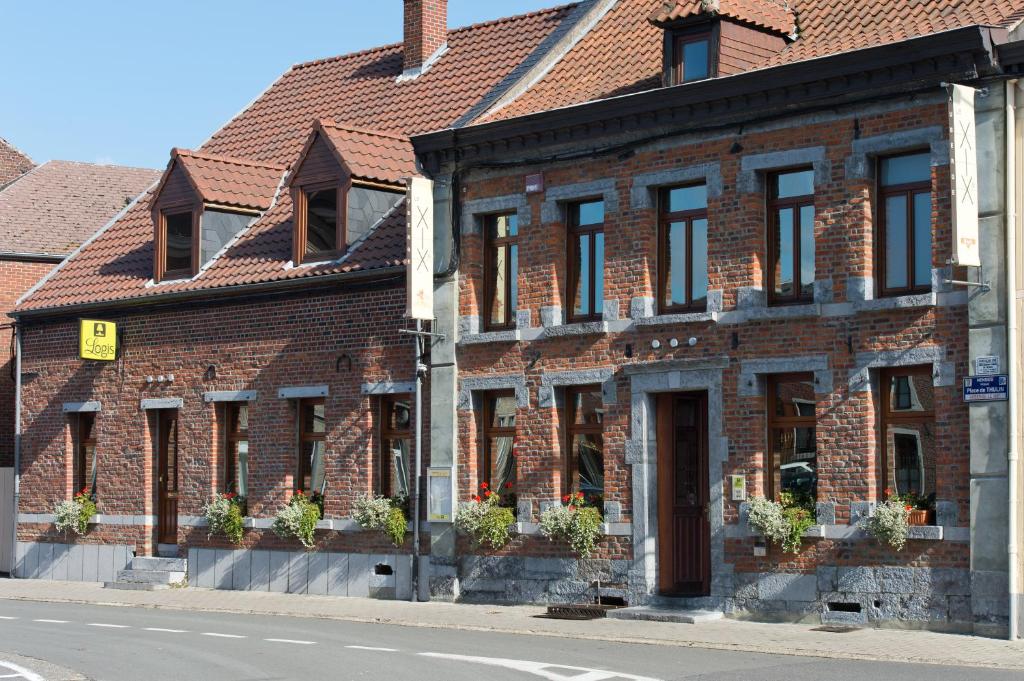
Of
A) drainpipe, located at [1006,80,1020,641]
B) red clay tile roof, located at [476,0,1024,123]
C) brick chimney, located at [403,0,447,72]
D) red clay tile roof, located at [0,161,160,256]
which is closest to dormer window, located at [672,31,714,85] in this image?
red clay tile roof, located at [476,0,1024,123]

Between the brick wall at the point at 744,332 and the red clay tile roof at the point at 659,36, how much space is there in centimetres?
110

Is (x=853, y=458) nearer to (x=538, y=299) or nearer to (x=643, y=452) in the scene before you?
(x=643, y=452)

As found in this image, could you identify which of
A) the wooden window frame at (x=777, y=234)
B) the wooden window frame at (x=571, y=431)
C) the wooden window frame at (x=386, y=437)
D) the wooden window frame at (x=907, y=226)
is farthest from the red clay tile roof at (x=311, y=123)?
the wooden window frame at (x=907, y=226)

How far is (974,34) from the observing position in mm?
18547

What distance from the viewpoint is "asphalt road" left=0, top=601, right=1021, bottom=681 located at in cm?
1520

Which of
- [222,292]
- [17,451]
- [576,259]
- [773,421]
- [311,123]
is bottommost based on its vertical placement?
[17,451]

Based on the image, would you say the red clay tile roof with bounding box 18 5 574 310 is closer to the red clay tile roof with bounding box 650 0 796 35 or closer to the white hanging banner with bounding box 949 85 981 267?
the red clay tile roof with bounding box 650 0 796 35

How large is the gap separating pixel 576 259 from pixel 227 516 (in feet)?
27.6

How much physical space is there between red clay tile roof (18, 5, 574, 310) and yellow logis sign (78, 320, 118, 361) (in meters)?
0.64

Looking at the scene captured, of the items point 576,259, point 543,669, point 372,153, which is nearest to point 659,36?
point 576,259

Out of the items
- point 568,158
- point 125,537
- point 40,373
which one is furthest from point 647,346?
point 40,373

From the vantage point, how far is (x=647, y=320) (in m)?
22.3

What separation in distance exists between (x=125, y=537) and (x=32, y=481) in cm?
325

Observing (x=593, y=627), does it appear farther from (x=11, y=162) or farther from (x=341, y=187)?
(x=11, y=162)
